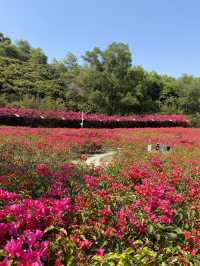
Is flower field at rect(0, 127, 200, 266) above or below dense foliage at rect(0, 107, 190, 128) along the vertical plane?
below

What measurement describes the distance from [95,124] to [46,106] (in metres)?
8.07

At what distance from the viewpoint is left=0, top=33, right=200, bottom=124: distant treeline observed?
38.1 m

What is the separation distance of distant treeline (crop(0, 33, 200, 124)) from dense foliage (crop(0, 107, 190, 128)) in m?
3.31

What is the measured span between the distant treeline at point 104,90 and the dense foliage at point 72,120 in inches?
130

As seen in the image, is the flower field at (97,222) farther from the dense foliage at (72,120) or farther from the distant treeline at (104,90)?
the distant treeline at (104,90)

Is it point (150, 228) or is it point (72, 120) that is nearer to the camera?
point (150, 228)

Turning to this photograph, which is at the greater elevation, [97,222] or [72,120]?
[72,120]

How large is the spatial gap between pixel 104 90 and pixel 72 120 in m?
11.7

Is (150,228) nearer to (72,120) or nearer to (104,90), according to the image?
(72,120)

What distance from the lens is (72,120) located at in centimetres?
2731

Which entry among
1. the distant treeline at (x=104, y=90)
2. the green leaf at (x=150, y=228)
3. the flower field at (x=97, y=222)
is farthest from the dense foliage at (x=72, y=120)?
the green leaf at (x=150, y=228)

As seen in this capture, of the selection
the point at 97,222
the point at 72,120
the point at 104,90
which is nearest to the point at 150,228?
the point at 97,222

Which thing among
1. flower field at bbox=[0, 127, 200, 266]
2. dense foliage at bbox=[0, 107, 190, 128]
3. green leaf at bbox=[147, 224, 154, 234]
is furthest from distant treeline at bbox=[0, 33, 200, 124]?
green leaf at bbox=[147, 224, 154, 234]

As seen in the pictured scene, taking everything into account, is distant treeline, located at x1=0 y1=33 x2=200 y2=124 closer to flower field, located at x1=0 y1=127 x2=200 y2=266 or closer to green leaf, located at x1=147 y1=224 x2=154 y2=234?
flower field, located at x1=0 y1=127 x2=200 y2=266
